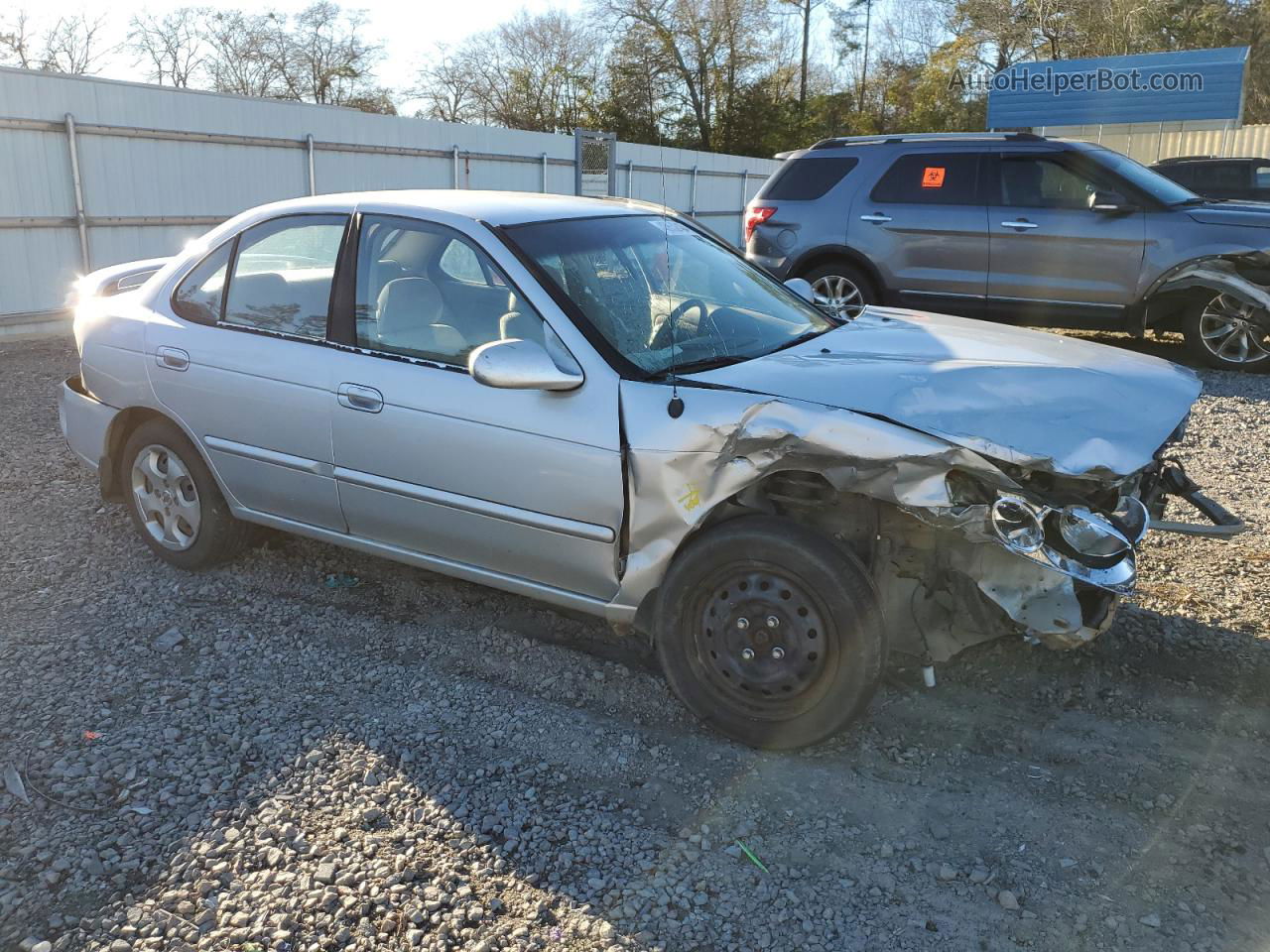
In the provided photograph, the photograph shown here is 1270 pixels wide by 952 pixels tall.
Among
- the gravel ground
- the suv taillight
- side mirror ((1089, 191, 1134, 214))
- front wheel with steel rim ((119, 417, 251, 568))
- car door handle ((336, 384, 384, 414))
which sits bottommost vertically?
the gravel ground

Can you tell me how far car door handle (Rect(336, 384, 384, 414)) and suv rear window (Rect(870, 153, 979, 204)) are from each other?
7.19 m

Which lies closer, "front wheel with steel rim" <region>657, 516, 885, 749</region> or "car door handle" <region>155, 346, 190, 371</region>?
"front wheel with steel rim" <region>657, 516, 885, 749</region>

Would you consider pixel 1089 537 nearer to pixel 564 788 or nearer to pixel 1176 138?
pixel 564 788

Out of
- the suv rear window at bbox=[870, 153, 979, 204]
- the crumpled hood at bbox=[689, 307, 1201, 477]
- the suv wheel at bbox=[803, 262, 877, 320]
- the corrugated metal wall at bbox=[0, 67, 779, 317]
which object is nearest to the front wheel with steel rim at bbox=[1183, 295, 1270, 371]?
the suv rear window at bbox=[870, 153, 979, 204]

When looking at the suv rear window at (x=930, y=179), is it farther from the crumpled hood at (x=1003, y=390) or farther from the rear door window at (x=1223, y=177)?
the rear door window at (x=1223, y=177)

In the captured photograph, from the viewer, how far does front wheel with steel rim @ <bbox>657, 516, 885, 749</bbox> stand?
10.2ft

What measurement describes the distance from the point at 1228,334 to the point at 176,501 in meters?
8.34

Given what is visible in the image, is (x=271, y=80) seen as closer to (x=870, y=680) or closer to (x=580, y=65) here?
(x=580, y=65)

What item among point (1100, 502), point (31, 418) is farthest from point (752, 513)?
point (31, 418)

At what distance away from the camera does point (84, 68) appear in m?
42.2

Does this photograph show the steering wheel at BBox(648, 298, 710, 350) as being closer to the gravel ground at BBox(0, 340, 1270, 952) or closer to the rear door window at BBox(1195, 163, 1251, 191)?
the gravel ground at BBox(0, 340, 1270, 952)

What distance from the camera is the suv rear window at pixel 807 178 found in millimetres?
10109

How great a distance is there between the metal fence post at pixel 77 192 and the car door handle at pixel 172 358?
350 inches

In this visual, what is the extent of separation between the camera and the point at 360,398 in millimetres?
3941
